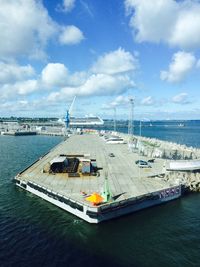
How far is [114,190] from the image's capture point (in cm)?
4478

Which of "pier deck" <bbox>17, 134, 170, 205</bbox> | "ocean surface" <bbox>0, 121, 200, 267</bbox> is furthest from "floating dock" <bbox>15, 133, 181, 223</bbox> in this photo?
"ocean surface" <bbox>0, 121, 200, 267</bbox>

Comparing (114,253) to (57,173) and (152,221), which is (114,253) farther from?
(57,173)

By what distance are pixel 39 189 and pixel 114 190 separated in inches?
518

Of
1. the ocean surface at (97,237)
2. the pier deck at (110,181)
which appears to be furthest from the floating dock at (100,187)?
the ocean surface at (97,237)

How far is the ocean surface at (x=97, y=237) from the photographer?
28.9m

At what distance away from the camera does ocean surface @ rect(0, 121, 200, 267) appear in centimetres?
2892

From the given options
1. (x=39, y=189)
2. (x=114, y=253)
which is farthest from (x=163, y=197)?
(x=39, y=189)

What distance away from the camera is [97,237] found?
3362 cm

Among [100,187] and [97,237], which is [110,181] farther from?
[97,237]

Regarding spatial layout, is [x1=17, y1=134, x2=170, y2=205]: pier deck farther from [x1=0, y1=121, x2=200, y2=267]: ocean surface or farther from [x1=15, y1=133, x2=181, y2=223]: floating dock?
[x1=0, y1=121, x2=200, y2=267]: ocean surface

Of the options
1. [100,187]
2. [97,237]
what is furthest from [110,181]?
[97,237]

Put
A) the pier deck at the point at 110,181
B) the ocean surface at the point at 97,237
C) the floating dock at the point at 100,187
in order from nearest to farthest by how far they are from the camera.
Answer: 1. the ocean surface at the point at 97,237
2. the floating dock at the point at 100,187
3. the pier deck at the point at 110,181

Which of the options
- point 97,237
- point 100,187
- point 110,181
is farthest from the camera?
point 110,181

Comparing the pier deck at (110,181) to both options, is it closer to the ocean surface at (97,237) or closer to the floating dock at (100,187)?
the floating dock at (100,187)
